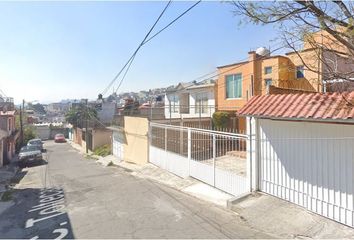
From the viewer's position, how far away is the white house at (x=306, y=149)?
23.6 ft

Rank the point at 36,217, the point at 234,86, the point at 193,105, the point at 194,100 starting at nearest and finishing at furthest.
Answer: the point at 36,217
the point at 234,86
the point at 193,105
the point at 194,100

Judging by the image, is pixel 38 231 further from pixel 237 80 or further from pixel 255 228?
pixel 237 80

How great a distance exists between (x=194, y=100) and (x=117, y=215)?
1868 centimetres

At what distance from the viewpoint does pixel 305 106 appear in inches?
319

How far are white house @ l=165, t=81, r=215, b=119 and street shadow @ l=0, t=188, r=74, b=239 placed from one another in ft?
37.4

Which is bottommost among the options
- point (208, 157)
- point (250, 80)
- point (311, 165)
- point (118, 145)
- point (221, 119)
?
point (118, 145)

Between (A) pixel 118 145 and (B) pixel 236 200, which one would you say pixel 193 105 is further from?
(B) pixel 236 200

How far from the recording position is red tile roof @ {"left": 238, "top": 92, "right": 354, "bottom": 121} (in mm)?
7094

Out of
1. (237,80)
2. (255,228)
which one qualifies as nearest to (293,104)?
(255,228)

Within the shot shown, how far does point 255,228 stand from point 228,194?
2898 mm

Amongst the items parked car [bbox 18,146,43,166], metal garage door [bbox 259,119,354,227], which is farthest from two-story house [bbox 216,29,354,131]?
parked car [bbox 18,146,43,166]

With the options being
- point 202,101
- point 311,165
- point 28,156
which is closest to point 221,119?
point 202,101

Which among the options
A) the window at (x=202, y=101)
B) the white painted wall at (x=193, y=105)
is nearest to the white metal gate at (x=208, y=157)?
the white painted wall at (x=193, y=105)

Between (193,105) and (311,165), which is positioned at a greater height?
(193,105)
